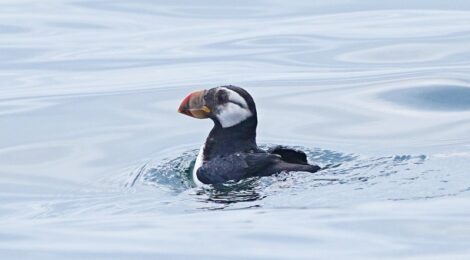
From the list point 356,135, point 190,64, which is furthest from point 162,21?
point 356,135

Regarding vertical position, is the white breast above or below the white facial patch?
below

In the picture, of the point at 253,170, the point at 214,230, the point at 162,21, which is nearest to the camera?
the point at 214,230

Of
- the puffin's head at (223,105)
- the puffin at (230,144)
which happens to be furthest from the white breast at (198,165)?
the puffin's head at (223,105)

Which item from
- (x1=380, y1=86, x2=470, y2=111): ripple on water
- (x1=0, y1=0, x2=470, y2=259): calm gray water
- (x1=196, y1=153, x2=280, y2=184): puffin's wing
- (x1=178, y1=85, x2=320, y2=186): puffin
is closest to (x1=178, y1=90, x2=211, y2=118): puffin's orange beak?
(x1=178, y1=85, x2=320, y2=186): puffin

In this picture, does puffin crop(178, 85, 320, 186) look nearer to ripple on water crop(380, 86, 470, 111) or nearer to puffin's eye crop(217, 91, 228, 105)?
puffin's eye crop(217, 91, 228, 105)

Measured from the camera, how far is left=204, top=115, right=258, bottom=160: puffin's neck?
34.8ft

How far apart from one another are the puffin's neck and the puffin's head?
4 centimetres

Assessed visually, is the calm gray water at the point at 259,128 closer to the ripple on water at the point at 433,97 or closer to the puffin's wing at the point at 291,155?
the ripple on water at the point at 433,97

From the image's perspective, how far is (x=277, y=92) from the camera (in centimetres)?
1409

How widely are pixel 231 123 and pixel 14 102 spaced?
3.98 meters

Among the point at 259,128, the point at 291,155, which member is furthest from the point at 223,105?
the point at 259,128

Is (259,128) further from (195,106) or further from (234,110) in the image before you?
(234,110)

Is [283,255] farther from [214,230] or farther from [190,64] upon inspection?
[190,64]

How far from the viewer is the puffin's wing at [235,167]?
32.6 feet
